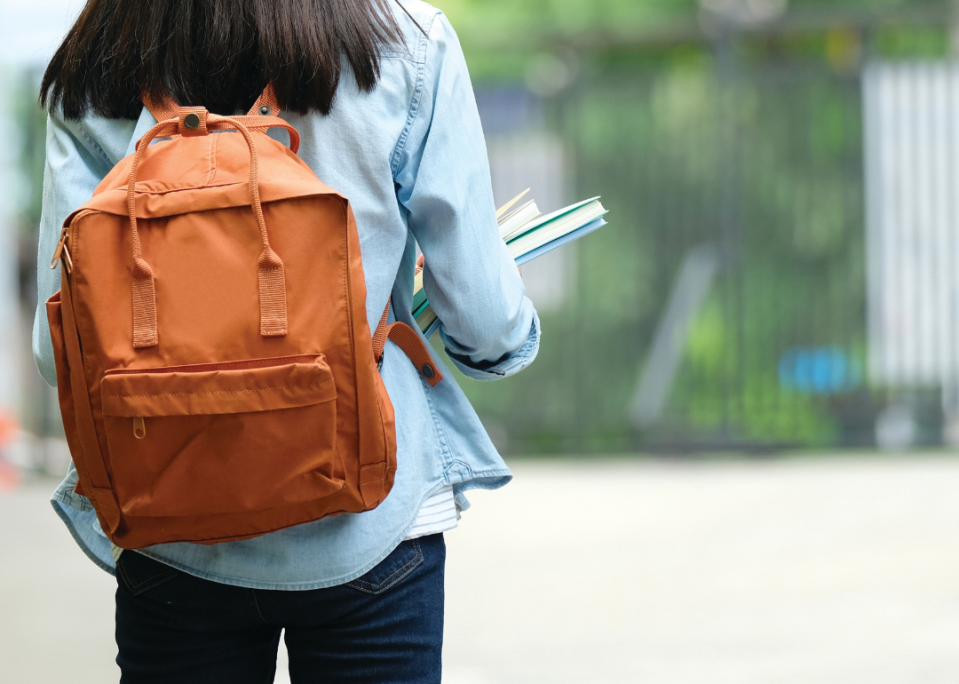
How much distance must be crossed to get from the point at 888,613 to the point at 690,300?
3.77 m

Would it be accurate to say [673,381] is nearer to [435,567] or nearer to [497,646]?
A: [497,646]

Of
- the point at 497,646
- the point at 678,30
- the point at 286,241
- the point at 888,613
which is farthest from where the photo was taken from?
the point at 678,30

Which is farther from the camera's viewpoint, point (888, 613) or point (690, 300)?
point (690, 300)

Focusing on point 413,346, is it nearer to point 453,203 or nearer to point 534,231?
point 453,203

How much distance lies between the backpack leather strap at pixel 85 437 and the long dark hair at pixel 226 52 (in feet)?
0.97

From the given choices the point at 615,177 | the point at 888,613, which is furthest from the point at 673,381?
the point at 888,613

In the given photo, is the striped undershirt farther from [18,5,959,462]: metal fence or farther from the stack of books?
[18,5,959,462]: metal fence

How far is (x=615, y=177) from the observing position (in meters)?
7.64

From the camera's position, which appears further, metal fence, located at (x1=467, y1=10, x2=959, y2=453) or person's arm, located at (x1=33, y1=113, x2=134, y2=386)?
metal fence, located at (x1=467, y1=10, x2=959, y2=453)

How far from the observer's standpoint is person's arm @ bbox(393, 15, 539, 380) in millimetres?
1498

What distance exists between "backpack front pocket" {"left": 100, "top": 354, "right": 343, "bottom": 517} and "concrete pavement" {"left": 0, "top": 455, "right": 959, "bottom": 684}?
91.9 inches

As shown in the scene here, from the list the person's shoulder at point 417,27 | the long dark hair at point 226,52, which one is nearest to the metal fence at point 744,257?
the person's shoulder at point 417,27

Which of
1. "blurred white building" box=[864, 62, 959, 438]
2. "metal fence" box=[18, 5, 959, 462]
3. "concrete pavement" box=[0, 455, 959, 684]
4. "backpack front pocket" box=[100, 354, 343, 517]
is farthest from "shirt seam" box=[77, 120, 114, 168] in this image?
"blurred white building" box=[864, 62, 959, 438]

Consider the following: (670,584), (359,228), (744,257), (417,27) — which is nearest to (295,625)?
(359,228)
